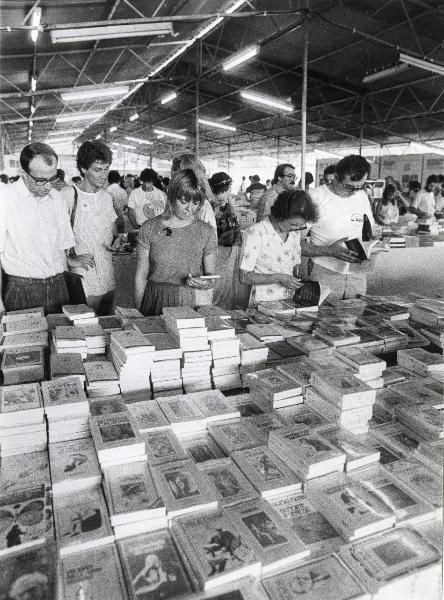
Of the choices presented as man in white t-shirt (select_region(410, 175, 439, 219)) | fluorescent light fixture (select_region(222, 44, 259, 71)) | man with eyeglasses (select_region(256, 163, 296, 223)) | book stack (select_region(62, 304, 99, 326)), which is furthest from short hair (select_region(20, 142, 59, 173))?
man in white t-shirt (select_region(410, 175, 439, 219))

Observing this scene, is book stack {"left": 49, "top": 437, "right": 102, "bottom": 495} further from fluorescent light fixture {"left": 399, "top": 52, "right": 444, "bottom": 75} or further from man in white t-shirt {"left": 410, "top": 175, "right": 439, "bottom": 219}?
man in white t-shirt {"left": 410, "top": 175, "right": 439, "bottom": 219}

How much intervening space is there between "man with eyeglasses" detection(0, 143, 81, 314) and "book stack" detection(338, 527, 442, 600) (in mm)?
1977

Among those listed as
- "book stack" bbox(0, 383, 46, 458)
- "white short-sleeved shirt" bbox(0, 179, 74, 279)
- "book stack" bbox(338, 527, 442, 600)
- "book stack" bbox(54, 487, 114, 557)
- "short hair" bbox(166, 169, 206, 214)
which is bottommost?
"book stack" bbox(338, 527, 442, 600)

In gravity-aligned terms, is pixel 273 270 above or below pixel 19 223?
below

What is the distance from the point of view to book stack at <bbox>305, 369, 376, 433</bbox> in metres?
1.46

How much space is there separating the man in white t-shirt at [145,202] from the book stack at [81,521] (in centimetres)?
438

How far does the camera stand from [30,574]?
934 mm

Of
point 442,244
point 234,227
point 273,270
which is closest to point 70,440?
point 273,270

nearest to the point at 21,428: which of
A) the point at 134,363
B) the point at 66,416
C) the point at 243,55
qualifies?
the point at 66,416

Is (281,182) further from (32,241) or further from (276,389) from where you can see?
(276,389)

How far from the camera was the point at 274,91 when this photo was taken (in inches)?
528

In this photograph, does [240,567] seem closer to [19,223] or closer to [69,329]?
[69,329]

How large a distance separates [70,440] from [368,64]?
11.0m

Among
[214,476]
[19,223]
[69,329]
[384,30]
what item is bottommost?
[214,476]
